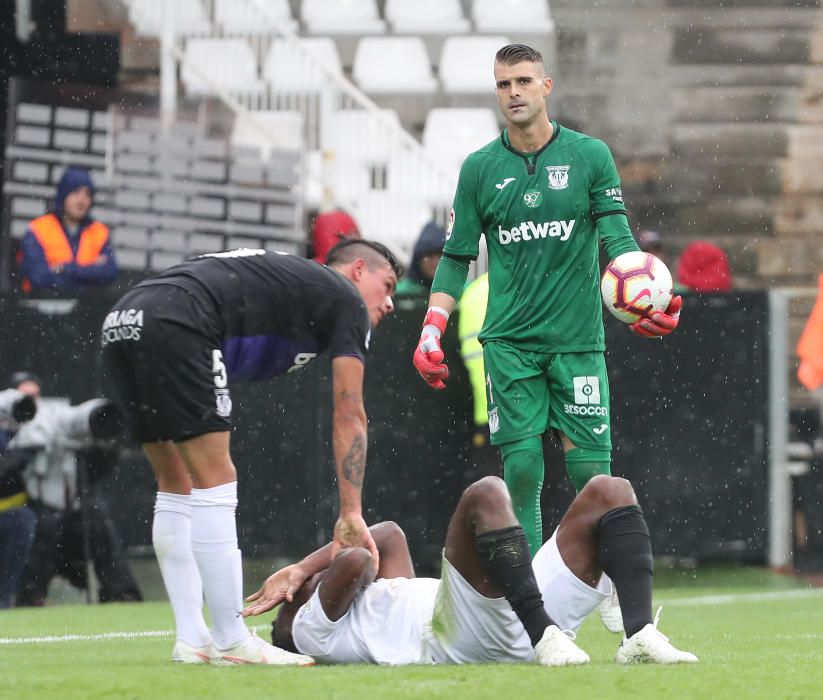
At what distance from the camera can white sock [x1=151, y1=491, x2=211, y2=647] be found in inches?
206

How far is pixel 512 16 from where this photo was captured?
17125 mm

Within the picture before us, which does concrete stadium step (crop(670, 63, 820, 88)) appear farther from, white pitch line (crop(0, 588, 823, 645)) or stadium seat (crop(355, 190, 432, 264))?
white pitch line (crop(0, 588, 823, 645))

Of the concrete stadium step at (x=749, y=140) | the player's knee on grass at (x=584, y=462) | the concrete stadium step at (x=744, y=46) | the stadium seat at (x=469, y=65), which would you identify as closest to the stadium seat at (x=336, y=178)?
the stadium seat at (x=469, y=65)

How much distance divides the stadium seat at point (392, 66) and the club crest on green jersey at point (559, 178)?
10234mm

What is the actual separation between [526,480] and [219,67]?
32.6 feet

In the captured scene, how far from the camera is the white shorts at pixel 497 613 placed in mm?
4555

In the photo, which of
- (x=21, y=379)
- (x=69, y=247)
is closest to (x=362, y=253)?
(x=21, y=379)

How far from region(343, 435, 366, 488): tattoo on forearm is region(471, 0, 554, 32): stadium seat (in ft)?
39.6

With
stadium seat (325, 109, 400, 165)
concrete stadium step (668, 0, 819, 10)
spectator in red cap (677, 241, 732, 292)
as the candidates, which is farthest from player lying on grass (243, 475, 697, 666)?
concrete stadium step (668, 0, 819, 10)

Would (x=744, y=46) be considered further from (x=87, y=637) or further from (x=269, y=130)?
(x=87, y=637)

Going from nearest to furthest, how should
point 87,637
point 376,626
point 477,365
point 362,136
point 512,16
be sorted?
point 376,626 < point 87,637 < point 477,365 < point 362,136 < point 512,16

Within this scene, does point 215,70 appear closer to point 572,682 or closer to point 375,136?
point 375,136

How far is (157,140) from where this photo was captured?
47.0 ft

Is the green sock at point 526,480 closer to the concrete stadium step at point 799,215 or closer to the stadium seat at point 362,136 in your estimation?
the stadium seat at point 362,136
